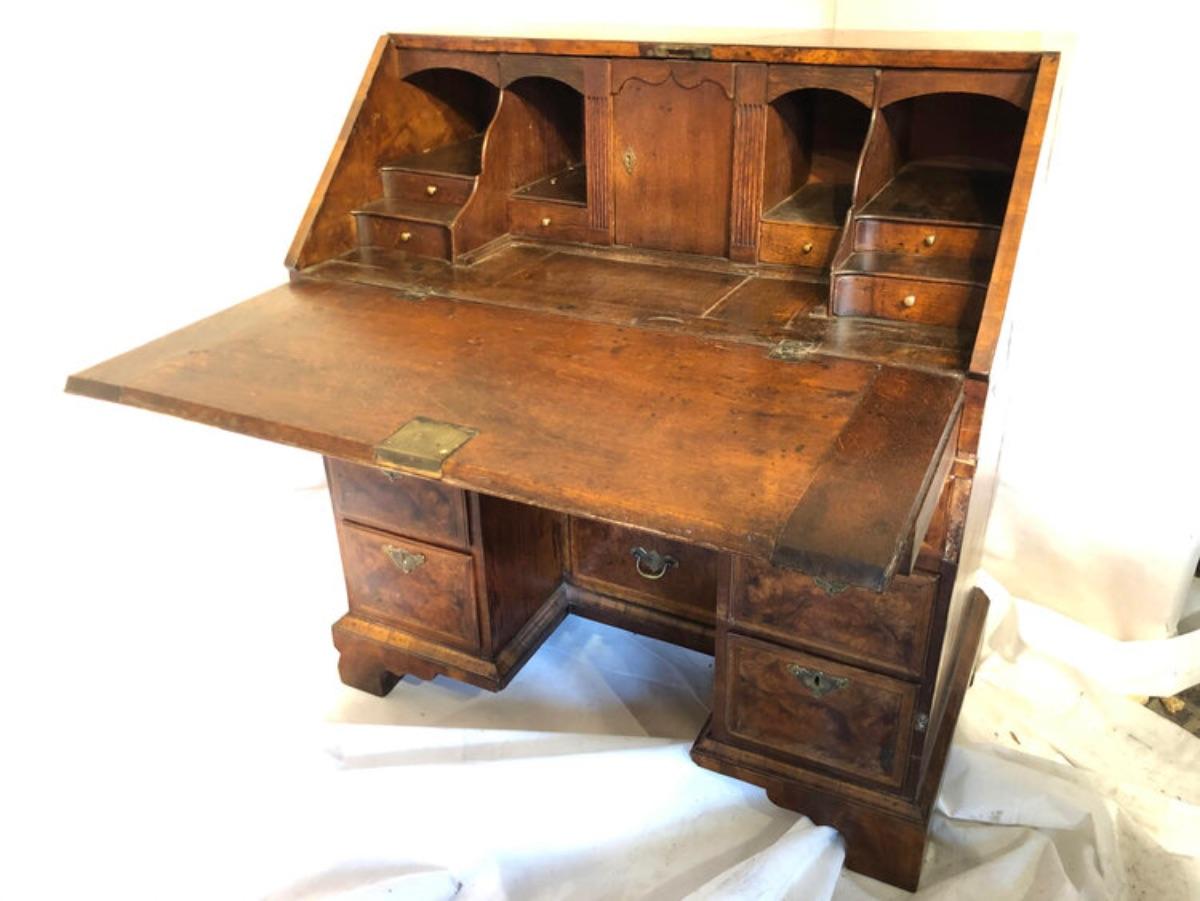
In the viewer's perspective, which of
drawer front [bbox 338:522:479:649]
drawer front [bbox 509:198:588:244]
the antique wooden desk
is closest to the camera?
the antique wooden desk

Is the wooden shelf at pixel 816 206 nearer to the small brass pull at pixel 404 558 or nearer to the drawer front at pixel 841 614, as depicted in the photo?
the drawer front at pixel 841 614

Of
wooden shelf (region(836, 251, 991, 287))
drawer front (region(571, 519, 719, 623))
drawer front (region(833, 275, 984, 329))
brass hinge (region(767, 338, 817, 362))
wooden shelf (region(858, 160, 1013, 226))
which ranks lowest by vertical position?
drawer front (region(571, 519, 719, 623))

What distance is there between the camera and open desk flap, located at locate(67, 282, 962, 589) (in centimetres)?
105

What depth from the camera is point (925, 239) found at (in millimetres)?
1472

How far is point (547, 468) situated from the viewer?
114 centimetres

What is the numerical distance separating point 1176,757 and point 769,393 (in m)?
1.15

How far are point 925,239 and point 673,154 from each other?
450 mm

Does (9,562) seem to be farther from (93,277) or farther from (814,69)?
(814,69)

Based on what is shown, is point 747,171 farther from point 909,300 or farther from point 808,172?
point 909,300

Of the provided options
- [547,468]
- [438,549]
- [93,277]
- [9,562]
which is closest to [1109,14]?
[547,468]

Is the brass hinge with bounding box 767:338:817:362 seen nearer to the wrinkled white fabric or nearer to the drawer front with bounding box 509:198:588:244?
the drawer front with bounding box 509:198:588:244

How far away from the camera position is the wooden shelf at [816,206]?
163 centimetres

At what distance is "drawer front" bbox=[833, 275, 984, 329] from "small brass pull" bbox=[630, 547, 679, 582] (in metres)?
0.60

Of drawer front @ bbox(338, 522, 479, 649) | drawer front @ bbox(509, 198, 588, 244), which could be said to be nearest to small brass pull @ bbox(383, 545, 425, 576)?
drawer front @ bbox(338, 522, 479, 649)
